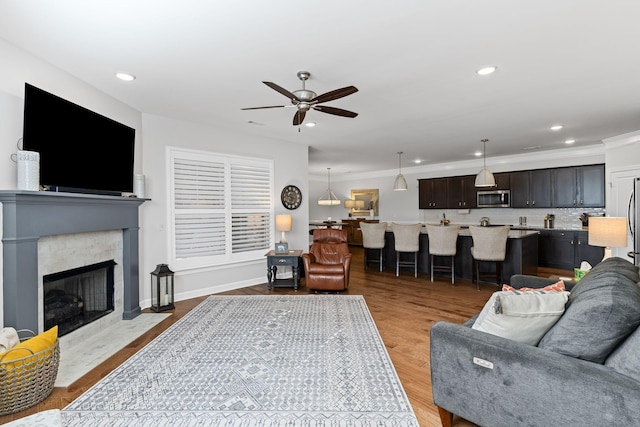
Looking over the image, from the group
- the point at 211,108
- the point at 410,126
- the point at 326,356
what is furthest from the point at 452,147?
the point at 326,356

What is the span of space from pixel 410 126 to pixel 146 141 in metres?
3.85

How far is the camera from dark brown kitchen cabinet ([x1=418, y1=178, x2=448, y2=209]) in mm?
8664

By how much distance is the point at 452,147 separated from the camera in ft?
21.6

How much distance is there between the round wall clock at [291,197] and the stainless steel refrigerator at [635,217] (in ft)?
16.9

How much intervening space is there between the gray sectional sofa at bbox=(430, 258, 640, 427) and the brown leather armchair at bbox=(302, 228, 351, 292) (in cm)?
313

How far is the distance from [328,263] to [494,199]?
191 inches

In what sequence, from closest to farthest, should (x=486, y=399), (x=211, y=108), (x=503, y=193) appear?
(x=486, y=399)
(x=211, y=108)
(x=503, y=193)

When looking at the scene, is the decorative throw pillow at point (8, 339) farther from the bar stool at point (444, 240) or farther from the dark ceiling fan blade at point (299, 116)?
the bar stool at point (444, 240)

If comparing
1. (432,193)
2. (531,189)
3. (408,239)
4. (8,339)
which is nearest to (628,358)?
(8,339)

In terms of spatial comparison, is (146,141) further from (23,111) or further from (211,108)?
(23,111)

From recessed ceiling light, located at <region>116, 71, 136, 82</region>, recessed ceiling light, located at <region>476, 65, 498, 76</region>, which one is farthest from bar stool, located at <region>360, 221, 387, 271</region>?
recessed ceiling light, located at <region>116, 71, 136, 82</region>

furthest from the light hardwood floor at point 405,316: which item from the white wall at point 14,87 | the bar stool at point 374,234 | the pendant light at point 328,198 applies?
the pendant light at point 328,198

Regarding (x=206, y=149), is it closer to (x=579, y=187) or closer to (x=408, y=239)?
(x=408, y=239)

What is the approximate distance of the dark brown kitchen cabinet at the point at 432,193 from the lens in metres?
A: 8.66
